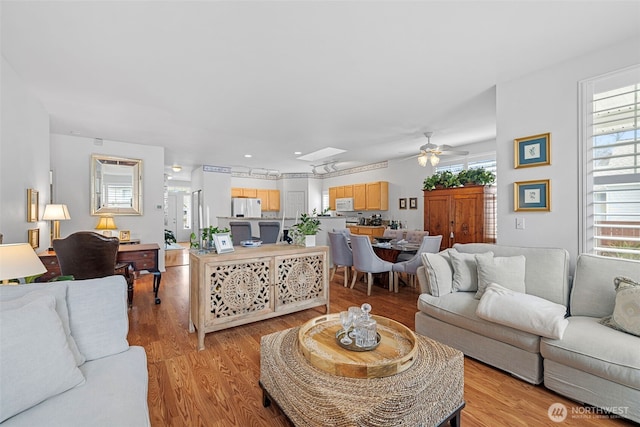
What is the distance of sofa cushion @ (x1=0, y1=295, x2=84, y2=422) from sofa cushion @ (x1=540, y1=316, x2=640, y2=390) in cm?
270

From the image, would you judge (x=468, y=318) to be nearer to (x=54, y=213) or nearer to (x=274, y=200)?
(x=54, y=213)

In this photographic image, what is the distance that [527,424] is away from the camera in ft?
5.38


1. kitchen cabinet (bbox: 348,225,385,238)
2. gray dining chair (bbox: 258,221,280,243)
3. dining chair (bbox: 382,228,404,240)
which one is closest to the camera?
gray dining chair (bbox: 258,221,280,243)

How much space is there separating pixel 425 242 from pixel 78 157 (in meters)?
6.05

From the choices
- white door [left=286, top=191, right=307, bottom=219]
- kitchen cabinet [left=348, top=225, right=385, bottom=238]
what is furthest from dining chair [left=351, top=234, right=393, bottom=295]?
white door [left=286, top=191, right=307, bottom=219]

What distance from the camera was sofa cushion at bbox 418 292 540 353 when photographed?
2006 millimetres

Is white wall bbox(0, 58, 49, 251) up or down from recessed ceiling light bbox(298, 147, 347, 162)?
down

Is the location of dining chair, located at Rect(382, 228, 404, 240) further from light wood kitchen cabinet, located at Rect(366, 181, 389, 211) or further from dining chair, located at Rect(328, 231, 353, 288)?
light wood kitchen cabinet, located at Rect(366, 181, 389, 211)

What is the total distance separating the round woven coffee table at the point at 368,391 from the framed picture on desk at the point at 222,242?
1.36 meters

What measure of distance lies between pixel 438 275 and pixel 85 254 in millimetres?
3614

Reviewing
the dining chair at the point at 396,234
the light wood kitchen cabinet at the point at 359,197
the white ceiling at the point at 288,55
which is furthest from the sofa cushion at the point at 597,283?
the light wood kitchen cabinet at the point at 359,197

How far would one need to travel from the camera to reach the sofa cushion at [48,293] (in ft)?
4.34

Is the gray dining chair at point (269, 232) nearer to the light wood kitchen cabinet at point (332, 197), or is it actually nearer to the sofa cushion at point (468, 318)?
the sofa cushion at point (468, 318)

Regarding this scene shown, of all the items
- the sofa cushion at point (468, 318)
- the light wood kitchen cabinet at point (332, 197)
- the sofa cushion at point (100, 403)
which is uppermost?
the light wood kitchen cabinet at point (332, 197)
